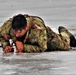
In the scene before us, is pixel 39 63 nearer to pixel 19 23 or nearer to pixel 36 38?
pixel 36 38

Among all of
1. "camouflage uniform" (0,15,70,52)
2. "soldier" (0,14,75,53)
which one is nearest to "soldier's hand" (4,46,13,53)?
"soldier" (0,14,75,53)

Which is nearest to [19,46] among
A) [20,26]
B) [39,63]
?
[20,26]

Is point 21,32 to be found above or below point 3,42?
above

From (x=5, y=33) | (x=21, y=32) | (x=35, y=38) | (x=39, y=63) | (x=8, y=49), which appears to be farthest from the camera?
(x=5, y=33)

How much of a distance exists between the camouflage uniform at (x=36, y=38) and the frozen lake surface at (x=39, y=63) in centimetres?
13

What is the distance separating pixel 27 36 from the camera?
7.57 m

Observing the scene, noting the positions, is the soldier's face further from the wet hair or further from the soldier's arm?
the soldier's arm

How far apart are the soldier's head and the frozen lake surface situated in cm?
34

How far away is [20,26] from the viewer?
24.6ft

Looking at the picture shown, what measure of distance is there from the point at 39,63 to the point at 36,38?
97 cm

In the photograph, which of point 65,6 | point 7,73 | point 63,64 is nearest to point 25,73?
point 7,73

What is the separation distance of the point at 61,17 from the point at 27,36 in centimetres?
591

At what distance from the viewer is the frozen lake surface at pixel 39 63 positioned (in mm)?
6031

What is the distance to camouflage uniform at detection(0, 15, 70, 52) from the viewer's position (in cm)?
760
